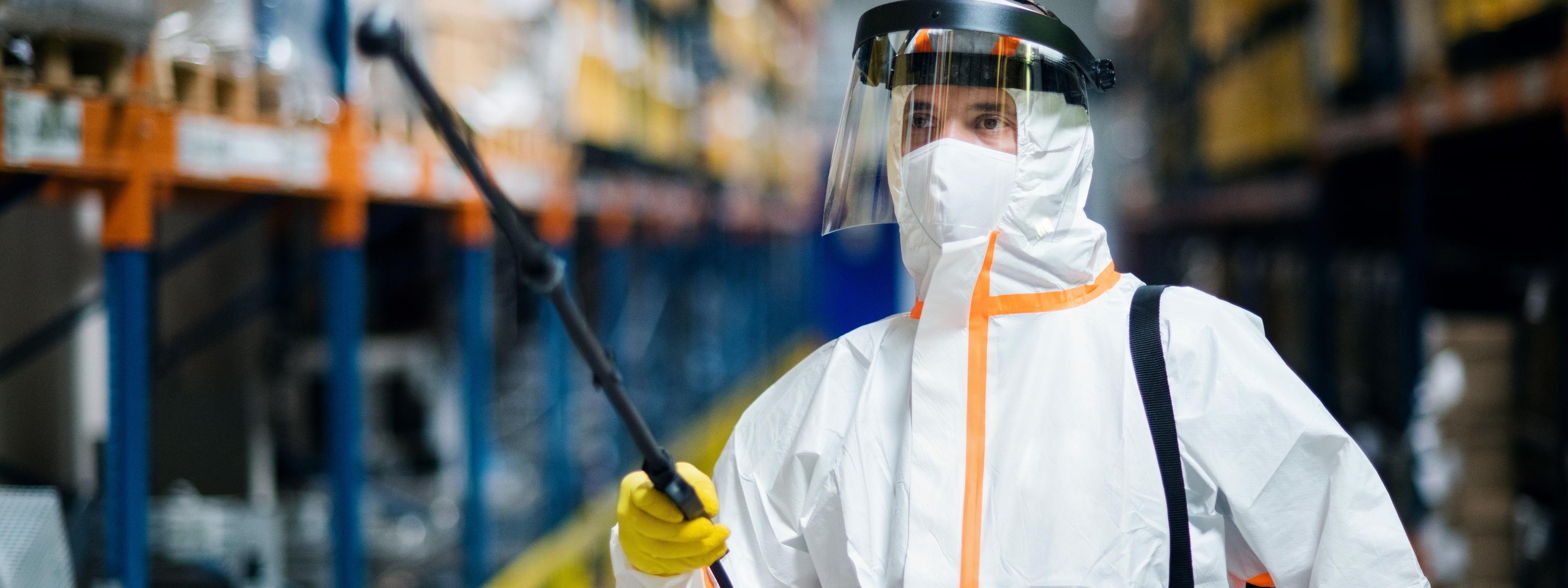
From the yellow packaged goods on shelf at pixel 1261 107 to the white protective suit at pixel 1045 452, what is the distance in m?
3.89

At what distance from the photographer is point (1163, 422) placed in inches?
55.5

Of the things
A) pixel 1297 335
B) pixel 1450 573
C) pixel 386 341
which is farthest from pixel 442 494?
pixel 1297 335

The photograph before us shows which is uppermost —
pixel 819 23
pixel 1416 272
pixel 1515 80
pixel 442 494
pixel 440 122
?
pixel 819 23

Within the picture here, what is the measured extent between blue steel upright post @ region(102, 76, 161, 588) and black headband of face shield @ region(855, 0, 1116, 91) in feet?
4.32

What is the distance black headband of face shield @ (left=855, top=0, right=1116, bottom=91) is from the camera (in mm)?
1423

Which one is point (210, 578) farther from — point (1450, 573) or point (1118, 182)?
point (1118, 182)

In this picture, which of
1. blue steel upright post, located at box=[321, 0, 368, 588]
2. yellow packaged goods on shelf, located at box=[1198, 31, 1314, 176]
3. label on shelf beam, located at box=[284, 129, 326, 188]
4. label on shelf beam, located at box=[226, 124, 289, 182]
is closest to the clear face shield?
label on shelf beam, located at box=[226, 124, 289, 182]

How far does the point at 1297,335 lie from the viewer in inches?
225

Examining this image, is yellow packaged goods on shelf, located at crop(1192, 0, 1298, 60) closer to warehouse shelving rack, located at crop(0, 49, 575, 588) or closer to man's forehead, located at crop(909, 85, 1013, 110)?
warehouse shelving rack, located at crop(0, 49, 575, 588)

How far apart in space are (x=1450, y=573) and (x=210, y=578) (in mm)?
3814

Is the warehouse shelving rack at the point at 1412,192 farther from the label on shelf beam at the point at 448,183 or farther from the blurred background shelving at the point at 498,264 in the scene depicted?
the label on shelf beam at the point at 448,183

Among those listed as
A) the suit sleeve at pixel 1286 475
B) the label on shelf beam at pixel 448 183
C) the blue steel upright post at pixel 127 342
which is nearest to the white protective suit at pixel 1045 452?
the suit sleeve at pixel 1286 475

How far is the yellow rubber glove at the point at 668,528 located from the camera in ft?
4.50

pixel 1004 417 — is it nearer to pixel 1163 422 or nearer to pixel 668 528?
pixel 1163 422
